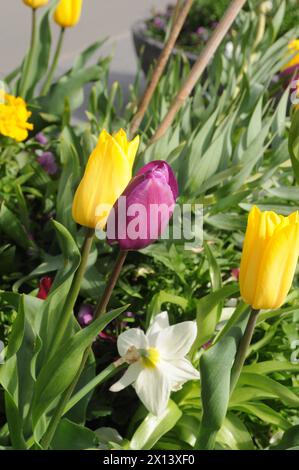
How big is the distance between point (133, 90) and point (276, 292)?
1105mm

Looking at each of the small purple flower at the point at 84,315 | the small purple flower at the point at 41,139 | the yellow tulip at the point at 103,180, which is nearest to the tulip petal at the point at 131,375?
the yellow tulip at the point at 103,180

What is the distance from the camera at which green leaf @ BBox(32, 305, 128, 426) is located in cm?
92

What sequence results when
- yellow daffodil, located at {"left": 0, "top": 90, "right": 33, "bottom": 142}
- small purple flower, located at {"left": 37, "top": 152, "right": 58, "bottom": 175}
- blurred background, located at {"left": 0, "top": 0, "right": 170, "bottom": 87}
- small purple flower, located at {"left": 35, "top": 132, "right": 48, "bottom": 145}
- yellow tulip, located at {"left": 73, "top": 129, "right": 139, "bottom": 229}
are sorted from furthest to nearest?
blurred background, located at {"left": 0, "top": 0, "right": 170, "bottom": 87} → small purple flower, located at {"left": 35, "top": 132, "right": 48, "bottom": 145} → small purple flower, located at {"left": 37, "top": 152, "right": 58, "bottom": 175} → yellow daffodil, located at {"left": 0, "top": 90, "right": 33, "bottom": 142} → yellow tulip, located at {"left": 73, "top": 129, "right": 139, "bottom": 229}

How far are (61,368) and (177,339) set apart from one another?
14cm

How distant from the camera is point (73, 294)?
3.03ft

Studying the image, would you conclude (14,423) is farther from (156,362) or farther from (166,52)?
(166,52)

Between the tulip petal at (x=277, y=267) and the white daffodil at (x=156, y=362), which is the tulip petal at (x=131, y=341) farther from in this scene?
the tulip petal at (x=277, y=267)

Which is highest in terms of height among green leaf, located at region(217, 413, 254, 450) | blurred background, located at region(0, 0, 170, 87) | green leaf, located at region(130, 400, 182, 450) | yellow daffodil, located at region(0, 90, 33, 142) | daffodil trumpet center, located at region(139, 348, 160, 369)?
yellow daffodil, located at region(0, 90, 33, 142)

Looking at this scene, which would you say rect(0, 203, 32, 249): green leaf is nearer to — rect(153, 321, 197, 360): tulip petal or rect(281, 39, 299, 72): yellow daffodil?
rect(153, 321, 197, 360): tulip petal

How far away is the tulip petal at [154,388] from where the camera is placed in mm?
985

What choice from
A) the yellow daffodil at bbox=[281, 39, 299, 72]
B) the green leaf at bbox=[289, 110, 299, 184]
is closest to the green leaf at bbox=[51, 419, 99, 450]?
the green leaf at bbox=[289, 110, 299, 184]

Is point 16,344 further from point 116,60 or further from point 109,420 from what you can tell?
point 116,60

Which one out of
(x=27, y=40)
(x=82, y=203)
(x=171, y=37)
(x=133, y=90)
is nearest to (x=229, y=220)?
(x=171, y=37)

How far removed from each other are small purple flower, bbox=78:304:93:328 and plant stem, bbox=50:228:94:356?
32 centimetres
